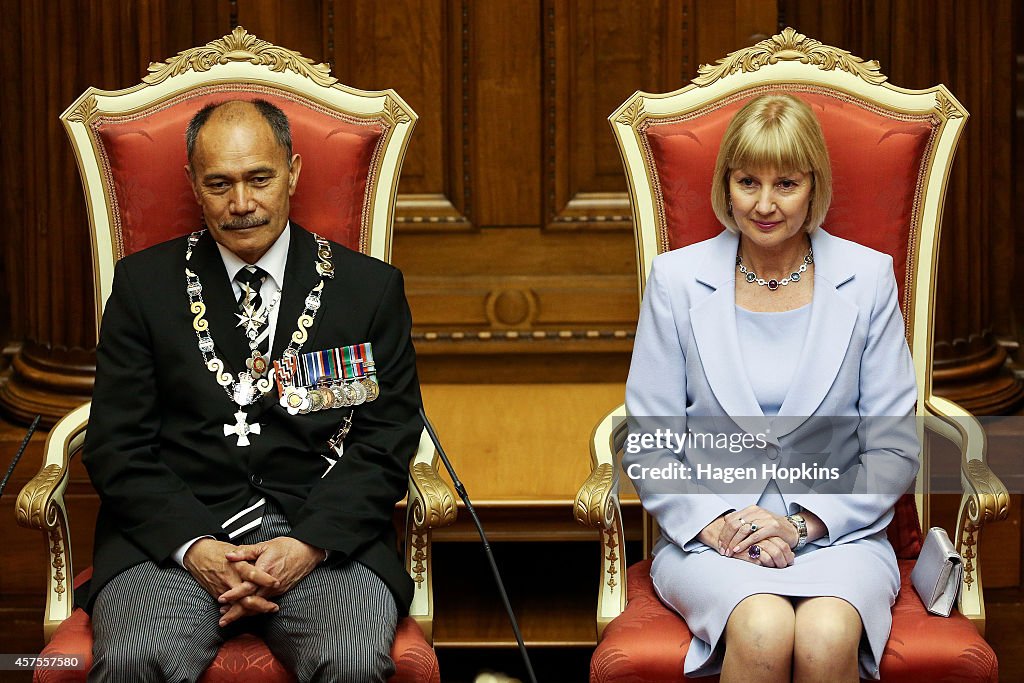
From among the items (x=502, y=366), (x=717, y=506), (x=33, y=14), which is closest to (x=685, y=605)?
(x=717, y=506)

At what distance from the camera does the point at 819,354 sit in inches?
106

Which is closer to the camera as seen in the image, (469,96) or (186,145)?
(186,145)

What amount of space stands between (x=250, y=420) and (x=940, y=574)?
1259 mm

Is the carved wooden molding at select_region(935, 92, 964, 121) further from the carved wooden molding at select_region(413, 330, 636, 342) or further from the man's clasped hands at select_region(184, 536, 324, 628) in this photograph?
the man's clasped hands at select_region(184, 536, 324, 628)

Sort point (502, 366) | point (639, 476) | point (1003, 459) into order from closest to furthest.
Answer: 1. point (639, 476)
2. point (1003, 459)
3. point (502, 366)

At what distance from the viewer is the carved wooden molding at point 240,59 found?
122 inches

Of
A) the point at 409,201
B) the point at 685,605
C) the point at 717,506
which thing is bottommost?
the point at 685,605

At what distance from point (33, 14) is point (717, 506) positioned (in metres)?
2.34

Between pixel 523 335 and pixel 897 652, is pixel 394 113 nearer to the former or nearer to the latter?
pixel 523 335

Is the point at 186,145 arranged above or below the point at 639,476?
above

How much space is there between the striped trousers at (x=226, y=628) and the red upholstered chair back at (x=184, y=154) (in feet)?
2.45

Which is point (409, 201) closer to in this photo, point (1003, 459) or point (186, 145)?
point (186, 145)

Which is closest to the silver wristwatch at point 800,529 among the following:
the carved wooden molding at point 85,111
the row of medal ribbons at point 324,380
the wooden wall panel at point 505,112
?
the row of medal ribbons at point 324,380

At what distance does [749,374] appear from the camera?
271cm
